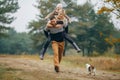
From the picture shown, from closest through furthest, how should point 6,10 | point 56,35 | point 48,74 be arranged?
point 48,74, point 56,35, point 6,10

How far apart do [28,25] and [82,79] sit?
46.6 m

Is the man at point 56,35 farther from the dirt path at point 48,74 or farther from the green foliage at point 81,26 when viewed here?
the green foliage at point 81,26

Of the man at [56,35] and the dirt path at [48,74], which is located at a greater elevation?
the man at [56,35]

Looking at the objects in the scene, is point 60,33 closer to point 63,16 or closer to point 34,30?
point 63,16

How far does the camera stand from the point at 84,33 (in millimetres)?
61406

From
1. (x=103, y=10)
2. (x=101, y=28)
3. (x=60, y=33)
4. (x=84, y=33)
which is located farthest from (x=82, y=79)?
(x=101, y=28)

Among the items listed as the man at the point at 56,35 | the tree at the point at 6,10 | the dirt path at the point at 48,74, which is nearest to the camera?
the dirt path at the point at 48,74

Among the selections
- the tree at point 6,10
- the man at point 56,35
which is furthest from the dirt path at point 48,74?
the tree at point 6,10

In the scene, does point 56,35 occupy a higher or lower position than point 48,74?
higher

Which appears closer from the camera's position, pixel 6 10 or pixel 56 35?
pixel 56 35

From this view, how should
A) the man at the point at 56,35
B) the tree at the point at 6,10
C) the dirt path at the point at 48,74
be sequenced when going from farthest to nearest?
the tree at the point at 6,10
the man at the point at 56,35
the dirt path at the point at 48,74

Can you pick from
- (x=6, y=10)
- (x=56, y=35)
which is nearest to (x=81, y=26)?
(x=6, y=10)

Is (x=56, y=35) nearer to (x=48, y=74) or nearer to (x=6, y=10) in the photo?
(x=48, y=74)

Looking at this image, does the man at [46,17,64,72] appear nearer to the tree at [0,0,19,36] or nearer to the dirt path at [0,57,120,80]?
the dirt path at [0,57,120,80]
